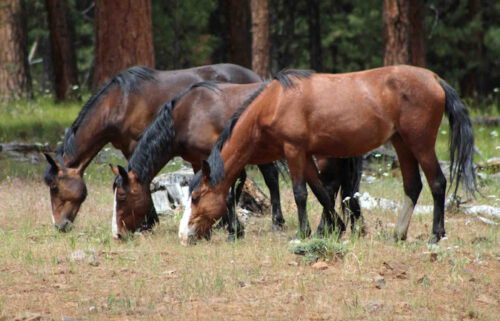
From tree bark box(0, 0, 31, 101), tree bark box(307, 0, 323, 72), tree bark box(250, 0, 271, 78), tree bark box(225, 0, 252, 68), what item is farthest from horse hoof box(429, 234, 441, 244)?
tree bark box(307, 0, 323, 72)

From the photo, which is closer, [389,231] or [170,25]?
[389,231]

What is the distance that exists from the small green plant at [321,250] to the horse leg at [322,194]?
1043mm

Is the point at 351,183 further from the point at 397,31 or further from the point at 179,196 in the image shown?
the point at 397,31

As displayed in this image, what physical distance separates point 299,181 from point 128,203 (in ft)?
5.77

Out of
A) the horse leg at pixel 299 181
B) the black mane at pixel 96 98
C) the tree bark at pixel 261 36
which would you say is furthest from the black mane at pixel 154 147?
the tree bark at pixel 261 36

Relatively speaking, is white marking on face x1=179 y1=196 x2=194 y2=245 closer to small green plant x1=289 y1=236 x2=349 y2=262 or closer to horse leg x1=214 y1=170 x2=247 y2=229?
horse leg x1=214 y1=170 x2=247 y2=229

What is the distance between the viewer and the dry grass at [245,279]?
584 cm

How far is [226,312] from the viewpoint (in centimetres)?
584

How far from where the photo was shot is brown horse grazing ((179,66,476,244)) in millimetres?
8086

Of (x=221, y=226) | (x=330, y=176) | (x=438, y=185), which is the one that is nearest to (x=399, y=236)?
(x=438, y=185)

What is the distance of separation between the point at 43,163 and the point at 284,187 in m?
4.13

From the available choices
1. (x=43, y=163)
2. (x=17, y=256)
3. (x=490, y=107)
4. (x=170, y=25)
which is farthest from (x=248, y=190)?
(x=170, y=25)

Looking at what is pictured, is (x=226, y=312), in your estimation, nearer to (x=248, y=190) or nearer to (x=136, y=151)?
(x=136, y=151)

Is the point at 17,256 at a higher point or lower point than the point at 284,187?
higher
